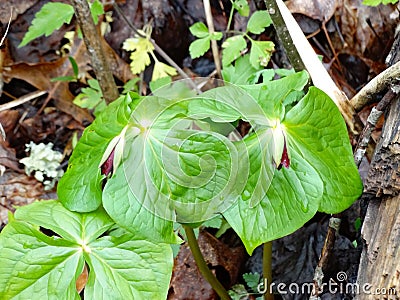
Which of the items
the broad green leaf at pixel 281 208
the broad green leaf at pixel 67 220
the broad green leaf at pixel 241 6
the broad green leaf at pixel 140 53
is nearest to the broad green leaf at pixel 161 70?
the broad green leaf at pixel 140 53

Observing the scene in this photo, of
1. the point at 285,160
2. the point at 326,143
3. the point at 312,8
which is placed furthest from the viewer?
the point at 312,8

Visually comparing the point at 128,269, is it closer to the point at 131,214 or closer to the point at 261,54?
the point at 131,214

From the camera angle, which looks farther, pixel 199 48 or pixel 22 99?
pixel 22 99

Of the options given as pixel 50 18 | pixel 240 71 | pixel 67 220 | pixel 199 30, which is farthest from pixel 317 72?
pixel 50 18

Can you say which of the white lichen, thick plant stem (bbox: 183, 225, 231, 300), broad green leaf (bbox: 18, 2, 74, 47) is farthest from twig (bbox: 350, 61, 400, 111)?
the white lichen

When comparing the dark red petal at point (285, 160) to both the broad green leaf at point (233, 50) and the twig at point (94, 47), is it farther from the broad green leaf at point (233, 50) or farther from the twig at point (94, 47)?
the twig at point (94, 47)

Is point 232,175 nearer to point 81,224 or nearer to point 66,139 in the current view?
point 81,224
